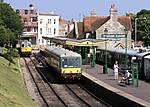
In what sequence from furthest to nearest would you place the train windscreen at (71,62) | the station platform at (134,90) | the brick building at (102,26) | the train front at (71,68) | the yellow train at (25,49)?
1. the brick building at (102,26)
2. the yellow train at (25,49)
3. the train windscreen at (71,62)
4. the train front at (71,68)
5. the station platform at (134,90)

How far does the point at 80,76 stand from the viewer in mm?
43469

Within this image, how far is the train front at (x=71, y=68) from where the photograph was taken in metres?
42.8

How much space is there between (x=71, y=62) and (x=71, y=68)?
560 mm

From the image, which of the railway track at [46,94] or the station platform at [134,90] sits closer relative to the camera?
the station platform at [134,90]

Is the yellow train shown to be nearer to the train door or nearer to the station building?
the train door

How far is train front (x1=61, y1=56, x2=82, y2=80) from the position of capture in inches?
1687

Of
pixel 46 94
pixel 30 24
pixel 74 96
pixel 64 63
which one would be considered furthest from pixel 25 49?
pixel 30 24

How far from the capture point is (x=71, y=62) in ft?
142

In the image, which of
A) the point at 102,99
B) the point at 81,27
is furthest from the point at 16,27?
the point at 102,99

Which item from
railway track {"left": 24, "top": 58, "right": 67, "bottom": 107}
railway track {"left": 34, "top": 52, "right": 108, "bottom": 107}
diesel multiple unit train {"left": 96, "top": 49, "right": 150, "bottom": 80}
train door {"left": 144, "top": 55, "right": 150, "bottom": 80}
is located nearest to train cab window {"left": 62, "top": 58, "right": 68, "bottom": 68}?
railway track {"left": 34, "top": 52, "right": 108, "bottom": 107}

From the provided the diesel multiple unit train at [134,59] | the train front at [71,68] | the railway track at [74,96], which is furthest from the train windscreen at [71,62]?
the diesel multiple unit train at [134,59]

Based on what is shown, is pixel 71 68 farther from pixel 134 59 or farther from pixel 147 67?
pixel 147 67

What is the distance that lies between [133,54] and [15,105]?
70.8 feet

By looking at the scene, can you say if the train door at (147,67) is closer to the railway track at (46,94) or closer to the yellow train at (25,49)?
the railway track at (46,94)
